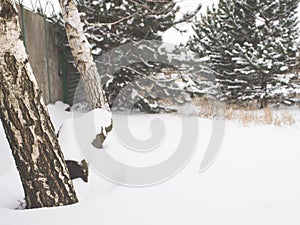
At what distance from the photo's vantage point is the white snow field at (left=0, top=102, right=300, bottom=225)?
1410mm

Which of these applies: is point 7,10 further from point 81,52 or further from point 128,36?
point 128,36

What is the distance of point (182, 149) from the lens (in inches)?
109

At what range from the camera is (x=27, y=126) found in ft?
4.66

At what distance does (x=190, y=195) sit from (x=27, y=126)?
1.08 metres

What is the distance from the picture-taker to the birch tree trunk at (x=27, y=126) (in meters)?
1.38

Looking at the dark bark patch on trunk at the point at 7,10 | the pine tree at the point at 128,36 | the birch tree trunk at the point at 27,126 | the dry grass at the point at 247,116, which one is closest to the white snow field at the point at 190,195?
the birch tree trunk at the point at 27,126

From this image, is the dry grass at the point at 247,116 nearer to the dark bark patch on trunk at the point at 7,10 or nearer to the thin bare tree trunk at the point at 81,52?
the thin bare tree trunk at the point at 81,52

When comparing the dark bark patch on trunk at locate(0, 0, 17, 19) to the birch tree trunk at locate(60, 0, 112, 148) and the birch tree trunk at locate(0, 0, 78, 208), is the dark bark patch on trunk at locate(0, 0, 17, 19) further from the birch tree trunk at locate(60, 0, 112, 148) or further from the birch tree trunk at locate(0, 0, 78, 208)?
the birch tree trunk at locate(60, 0, 112, 148)

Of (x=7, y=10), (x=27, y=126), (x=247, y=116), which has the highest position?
(x=7, y=10)

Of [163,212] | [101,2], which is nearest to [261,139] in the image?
[163,212]

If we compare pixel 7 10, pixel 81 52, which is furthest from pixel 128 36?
pixel 7 10

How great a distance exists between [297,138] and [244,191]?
1.89 m

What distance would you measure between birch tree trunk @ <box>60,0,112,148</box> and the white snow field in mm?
927

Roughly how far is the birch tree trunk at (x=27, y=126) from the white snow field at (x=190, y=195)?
112 millimetres
